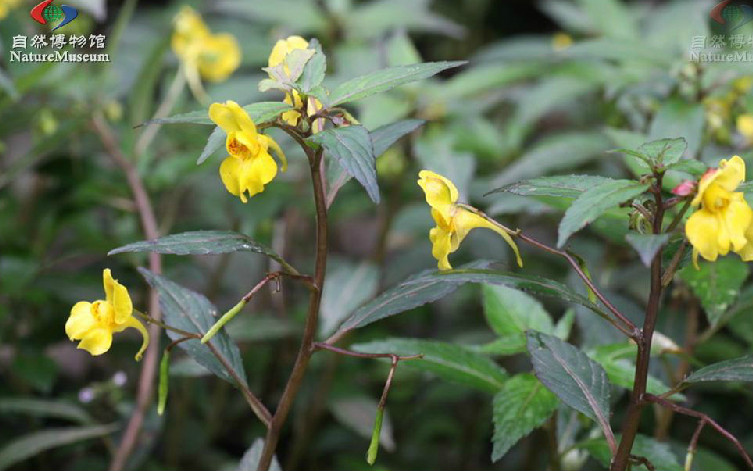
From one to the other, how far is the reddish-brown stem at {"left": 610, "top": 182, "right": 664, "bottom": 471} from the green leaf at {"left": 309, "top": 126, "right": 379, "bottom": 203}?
224mm

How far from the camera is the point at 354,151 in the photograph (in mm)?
679

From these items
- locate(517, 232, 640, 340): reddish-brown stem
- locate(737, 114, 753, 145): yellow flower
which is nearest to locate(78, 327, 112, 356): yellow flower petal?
locate(517, 232, 640, 340): reddish-brown stem

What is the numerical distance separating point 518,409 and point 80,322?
1.43ft

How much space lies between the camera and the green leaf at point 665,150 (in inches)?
27.3

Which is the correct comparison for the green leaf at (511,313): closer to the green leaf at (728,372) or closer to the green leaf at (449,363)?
the green leaf at (449,363)

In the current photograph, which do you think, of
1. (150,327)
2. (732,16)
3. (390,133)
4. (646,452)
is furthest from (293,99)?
(732,16)

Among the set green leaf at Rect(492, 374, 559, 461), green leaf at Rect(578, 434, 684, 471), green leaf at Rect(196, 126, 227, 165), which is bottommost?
green leaf at Rect(578, 434, 684, 471)

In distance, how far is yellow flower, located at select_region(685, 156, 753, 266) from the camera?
0.62 m

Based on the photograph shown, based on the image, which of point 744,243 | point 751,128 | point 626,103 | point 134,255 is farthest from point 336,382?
point 744,243

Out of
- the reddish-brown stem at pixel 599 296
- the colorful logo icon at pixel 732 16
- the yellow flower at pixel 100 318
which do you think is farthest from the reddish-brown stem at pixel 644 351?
the colorful logo icon at pixel 732 16

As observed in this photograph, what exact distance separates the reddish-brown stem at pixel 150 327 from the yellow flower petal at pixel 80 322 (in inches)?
10.8

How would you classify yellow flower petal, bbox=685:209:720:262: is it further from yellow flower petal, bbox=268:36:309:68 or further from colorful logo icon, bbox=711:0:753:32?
colorful logo icon, bbox=711:0:753:32

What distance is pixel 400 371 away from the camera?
162 centimetres

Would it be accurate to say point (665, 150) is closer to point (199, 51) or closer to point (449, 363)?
point (449, 363)
